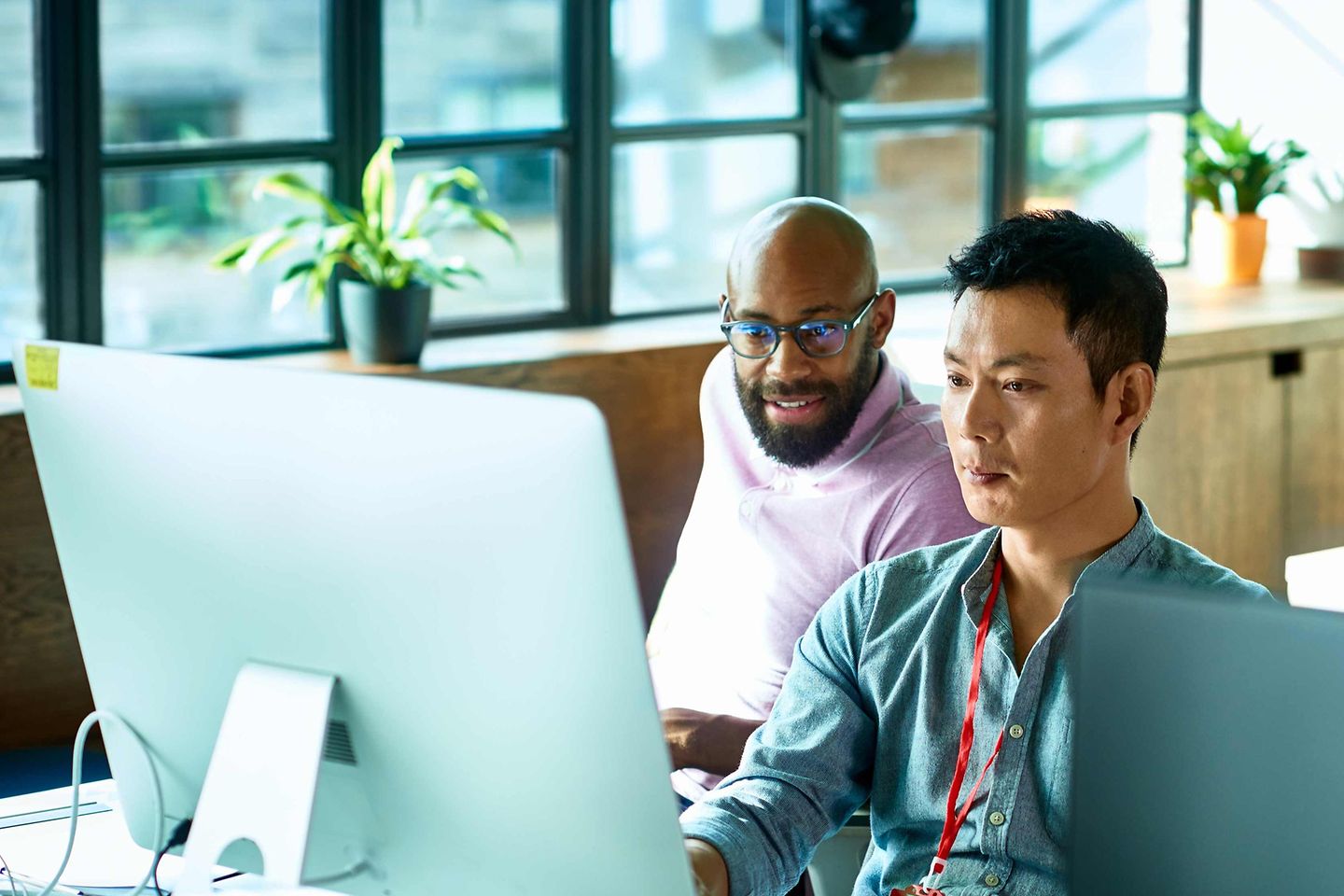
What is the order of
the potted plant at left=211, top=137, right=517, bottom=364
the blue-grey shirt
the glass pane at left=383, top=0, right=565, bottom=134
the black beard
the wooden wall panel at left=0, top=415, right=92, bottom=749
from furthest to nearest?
the glass pane at left=383, top=0, right=565, bottom=134
the potted plant at left=211, top=137, right=517, bottom=364
the wooden wall panel at left=0, top=415, right=92, bottom=749
the black beard
the blue-grey shirt

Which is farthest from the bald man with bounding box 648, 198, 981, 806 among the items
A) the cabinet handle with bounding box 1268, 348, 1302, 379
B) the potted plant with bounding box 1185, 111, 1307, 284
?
the potted plant with bounding box 1185, 111, 1307, 284

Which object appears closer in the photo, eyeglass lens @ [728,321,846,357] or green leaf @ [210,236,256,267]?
eyeglass lens @ [728,321,846,357]

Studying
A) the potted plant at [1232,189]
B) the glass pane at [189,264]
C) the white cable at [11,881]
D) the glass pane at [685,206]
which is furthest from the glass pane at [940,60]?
the white cable at [11,881]

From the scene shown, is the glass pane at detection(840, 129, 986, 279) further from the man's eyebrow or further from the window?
the man's eyebrow

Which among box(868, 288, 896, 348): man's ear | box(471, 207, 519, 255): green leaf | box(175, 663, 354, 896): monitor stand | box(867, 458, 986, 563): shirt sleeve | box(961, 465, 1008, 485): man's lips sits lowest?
box(175, 663, 354, 896): monitor stand

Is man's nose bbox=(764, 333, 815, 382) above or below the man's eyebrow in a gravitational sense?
below

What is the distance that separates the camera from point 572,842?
43.4 inches

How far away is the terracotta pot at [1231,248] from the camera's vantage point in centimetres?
468

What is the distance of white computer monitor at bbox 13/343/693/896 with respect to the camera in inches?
40.5

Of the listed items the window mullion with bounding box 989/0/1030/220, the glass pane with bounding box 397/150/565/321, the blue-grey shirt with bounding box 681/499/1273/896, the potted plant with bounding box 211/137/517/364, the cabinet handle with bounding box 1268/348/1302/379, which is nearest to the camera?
the blue-grey shirt with bounding box 681/499/1273/896

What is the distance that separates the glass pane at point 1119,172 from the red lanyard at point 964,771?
3.25 meters

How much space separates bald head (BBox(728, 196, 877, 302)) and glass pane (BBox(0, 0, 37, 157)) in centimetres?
170

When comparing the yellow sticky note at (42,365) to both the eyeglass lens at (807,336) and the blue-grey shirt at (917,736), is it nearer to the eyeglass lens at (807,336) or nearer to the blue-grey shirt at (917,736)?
the blue-grey shirt at (917,736)

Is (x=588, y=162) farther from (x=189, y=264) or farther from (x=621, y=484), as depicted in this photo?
(x=621, y=484)
